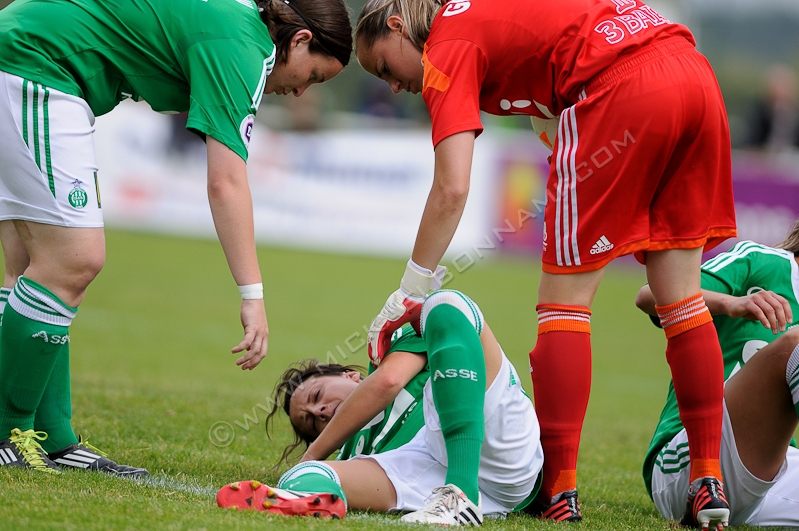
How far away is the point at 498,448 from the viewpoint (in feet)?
9.09

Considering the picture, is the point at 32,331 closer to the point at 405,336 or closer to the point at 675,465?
the point at 405,336

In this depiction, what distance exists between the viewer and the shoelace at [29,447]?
2963 mm

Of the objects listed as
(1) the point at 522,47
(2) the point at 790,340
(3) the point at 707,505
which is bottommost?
(3) the point at 707,505

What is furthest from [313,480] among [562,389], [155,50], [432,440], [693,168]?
[693,168]

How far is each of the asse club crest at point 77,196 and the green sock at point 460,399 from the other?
4.08ft

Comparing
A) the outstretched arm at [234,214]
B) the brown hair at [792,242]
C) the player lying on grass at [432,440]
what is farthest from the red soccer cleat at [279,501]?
the brown hair at [792,242]

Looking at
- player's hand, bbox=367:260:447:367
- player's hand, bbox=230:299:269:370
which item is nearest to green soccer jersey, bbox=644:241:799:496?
player's hand, bbox=367:260:447:367

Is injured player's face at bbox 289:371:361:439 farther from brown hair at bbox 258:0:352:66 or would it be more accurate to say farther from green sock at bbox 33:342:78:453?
brown hair at bbox 258:0:352:66

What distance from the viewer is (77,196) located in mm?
2916

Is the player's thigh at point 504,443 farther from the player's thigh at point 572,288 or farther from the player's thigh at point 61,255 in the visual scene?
the player's thigh at point 61,255

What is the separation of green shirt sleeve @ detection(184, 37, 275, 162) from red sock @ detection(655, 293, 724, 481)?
154cm

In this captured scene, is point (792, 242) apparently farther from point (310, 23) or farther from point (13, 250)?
point (13, 250)

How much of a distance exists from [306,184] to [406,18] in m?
11.2

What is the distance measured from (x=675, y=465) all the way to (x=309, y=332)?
19.2 feet
